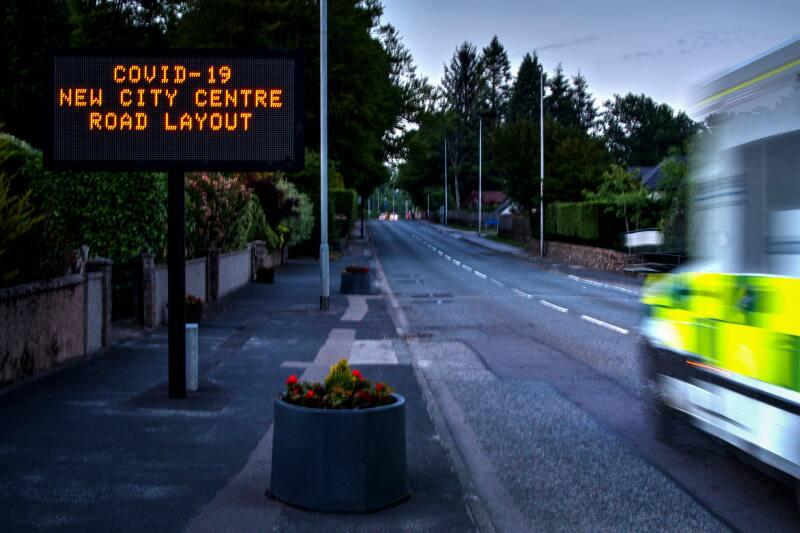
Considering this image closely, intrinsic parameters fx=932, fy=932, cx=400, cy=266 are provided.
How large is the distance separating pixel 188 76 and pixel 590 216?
36.7m

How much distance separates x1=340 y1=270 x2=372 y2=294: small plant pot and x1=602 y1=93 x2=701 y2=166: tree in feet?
292

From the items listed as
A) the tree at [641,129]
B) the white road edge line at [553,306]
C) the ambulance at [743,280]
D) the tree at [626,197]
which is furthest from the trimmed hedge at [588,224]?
the tree at [641,129]

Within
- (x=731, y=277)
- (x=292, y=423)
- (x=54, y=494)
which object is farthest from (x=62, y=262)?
(x=731, y=277)

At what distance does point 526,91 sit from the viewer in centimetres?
11894

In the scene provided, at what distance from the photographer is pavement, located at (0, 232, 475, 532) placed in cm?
612

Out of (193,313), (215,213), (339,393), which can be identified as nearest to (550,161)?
(215,213)

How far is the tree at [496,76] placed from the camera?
405ft

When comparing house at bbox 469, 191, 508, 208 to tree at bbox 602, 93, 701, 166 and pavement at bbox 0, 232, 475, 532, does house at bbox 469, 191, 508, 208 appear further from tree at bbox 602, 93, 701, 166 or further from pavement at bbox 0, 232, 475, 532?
pavement at bbox 0, 232, 475, 532

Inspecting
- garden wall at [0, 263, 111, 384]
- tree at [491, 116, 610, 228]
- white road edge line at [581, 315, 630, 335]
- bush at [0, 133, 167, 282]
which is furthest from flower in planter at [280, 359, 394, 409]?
tree at [491, 116, 610, 228]

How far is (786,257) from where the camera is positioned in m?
5.83

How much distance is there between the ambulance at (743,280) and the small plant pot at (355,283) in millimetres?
20672

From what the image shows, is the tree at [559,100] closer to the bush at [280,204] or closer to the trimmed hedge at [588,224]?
the trimmed hedge at [588,224]

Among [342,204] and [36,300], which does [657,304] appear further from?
[342,204]

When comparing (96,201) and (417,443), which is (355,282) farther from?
(417,443)
